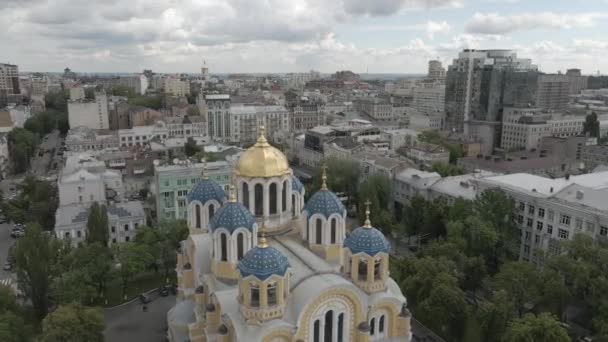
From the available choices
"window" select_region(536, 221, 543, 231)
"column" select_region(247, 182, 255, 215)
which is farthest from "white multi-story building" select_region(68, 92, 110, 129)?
"window" select_region(536, 221, 543, 231)

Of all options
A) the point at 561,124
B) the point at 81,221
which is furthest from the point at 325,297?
the point at 561,124

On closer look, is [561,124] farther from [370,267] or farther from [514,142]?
[370,267]

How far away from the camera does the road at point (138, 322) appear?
99.8 feet

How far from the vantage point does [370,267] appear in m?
22.3

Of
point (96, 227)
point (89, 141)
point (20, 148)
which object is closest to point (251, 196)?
point (96, 227)

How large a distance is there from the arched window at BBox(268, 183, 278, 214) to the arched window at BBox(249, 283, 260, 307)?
23.2 ft

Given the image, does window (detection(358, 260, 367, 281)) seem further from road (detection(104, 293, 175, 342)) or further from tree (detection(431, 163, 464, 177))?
tree (detection(431, 163, 464, 177))

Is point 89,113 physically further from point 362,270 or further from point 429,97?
point 429,97

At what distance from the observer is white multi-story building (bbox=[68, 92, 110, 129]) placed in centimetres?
10056

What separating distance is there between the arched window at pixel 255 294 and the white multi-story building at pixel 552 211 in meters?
24.8

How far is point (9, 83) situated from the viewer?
6004 inches

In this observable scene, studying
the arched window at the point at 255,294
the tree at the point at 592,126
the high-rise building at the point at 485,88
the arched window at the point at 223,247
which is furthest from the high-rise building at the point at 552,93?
the arched window at the point at 255,294

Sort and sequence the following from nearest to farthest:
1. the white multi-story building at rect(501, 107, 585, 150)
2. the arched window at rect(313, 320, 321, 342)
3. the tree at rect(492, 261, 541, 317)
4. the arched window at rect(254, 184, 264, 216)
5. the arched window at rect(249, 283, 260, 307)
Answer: the arched window at rect(249, 283, 260, 307)
the arched window at rect(313, 320, 321, 342)
the arched window at rect(254, 184, 264, 216)
the tree at rect(492, 261, 541, 317)
the white multi-story building at rect(501, 107, 585, 150)

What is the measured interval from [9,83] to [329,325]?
167m
